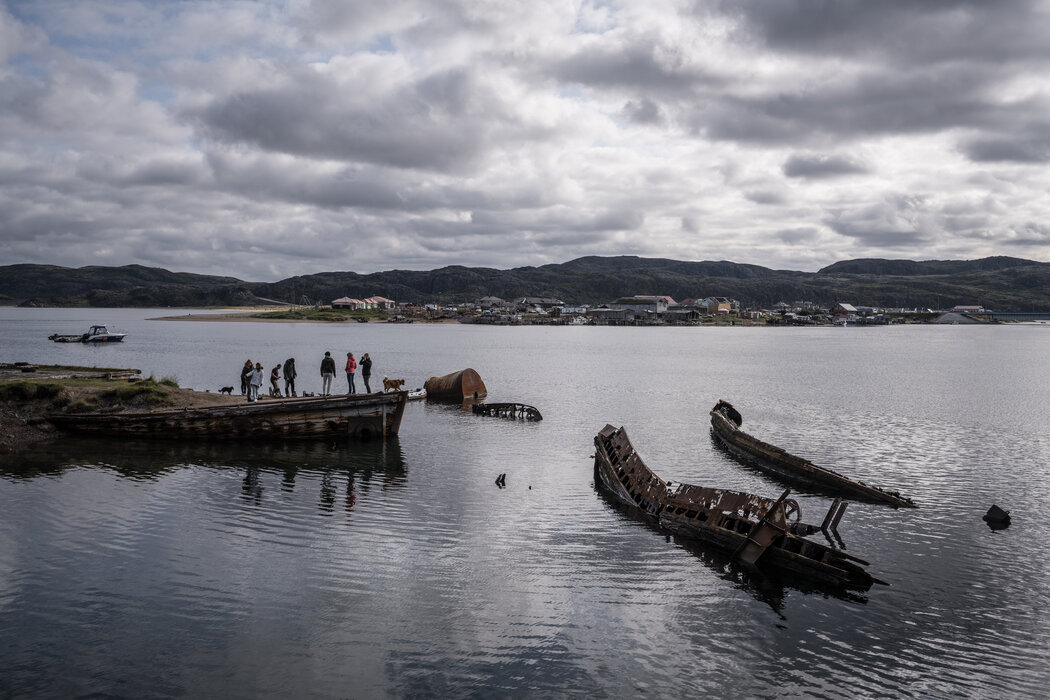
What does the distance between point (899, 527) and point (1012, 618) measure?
6.50m

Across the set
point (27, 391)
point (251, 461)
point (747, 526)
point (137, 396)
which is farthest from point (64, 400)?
point (747, 526)

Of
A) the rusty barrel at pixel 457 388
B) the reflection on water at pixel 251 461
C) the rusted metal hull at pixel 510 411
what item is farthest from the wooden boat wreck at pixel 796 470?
the rusty barrel at pixel 457 388

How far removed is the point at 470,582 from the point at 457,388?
36.4 m

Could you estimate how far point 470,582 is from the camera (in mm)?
16719

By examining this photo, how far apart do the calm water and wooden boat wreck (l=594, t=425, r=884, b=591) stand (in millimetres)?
672

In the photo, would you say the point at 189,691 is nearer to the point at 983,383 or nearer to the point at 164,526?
the point at 164,526

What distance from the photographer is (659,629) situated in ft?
48.2

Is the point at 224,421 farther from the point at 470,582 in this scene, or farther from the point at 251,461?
the point at 470,582

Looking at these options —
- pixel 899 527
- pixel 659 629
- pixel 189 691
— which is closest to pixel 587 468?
pixel 899 527

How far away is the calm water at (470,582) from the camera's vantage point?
12758 millimetres

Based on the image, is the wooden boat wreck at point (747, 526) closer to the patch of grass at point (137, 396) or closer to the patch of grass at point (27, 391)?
the patch of grass at point (137, 396)

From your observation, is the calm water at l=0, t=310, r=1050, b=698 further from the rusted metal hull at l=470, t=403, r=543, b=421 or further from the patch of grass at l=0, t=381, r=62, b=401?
the rusted metal hull at l=470, t=403, r=543, b=421

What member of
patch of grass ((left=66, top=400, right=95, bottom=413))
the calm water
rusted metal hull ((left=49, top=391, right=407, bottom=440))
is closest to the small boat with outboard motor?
patch of grass ((left=66, top=400, right=95, bottom=413))

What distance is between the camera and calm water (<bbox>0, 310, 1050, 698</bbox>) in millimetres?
12758
